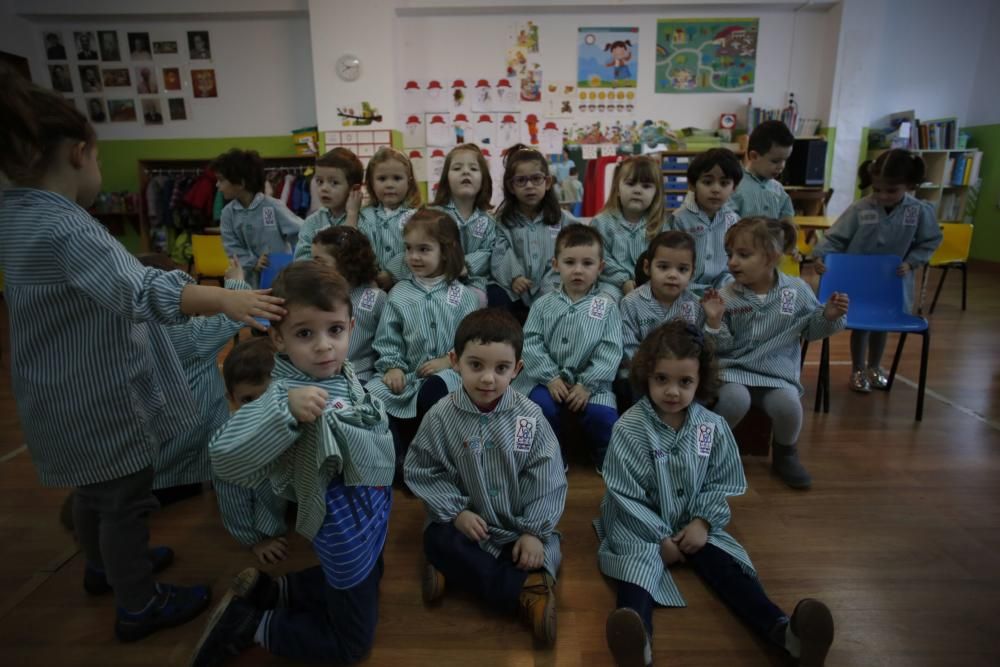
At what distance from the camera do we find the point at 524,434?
146cm

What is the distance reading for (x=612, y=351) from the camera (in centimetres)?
211

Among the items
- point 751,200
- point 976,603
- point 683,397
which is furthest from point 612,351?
point 751,200

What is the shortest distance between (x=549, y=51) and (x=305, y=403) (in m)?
6.09

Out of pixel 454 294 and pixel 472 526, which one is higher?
pixel 454 294

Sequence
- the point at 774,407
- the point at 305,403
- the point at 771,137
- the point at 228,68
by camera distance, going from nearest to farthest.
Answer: the point at 305,403, the point at 774,407, the point at 771,137, the point at 228,68

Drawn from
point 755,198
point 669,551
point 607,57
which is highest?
point 607,57

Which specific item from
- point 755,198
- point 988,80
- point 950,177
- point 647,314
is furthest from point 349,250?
point 988,80

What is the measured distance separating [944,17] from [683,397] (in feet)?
25.0

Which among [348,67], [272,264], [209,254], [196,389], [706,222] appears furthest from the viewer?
[348,67]

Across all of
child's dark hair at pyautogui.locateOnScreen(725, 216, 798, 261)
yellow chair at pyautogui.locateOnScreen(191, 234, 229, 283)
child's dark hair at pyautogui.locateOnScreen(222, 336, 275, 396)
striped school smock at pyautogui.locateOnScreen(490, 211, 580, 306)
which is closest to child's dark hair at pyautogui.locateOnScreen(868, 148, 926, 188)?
child's dark hair at pyautogui.locateOnScreen(725, 216, 798, 261)

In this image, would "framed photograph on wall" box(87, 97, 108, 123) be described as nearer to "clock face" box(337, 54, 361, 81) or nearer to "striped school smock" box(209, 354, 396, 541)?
"clock face" box(337, 54, 361, 81)

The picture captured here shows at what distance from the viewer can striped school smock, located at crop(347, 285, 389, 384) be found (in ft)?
7.18

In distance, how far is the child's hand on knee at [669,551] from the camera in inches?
56.8

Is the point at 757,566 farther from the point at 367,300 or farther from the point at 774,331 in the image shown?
the point at 367,300
